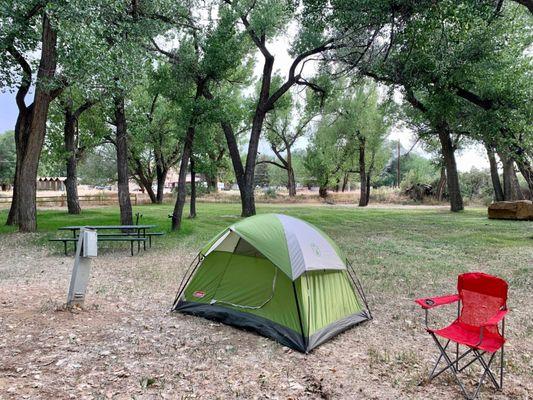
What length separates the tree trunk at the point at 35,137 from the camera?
39.5 feet

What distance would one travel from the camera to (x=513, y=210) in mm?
18547

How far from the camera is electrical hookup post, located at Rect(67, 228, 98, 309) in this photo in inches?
214

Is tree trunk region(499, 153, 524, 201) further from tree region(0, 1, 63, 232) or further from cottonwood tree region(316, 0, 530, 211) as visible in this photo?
tree region(0, 1, 63, 232)

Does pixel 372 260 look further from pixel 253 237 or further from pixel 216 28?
pixel 216 28

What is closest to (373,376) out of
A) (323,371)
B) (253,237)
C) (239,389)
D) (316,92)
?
(323,371)

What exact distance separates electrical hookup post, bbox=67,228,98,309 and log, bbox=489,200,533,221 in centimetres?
1927

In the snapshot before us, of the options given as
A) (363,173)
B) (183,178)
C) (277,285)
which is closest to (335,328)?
(277,285)

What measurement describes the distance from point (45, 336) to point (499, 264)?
29.6 feet

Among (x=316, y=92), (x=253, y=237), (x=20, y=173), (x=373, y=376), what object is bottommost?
(x=373, y=376)

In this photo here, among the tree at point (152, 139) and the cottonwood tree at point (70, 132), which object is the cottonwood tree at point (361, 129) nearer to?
the tree at point (152, 139)

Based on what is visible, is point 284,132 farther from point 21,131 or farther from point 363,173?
point 21,131

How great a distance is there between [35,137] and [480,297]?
13.2m

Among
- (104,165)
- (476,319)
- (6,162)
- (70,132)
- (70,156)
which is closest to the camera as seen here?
(476,319)

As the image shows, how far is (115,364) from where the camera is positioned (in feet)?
12.9
